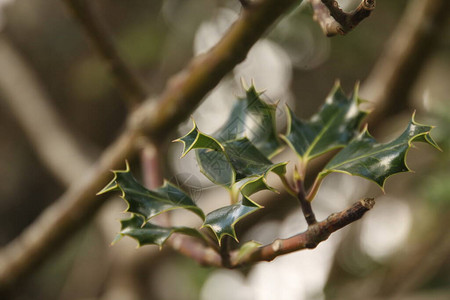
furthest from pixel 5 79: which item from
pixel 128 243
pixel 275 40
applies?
pixel 275 40

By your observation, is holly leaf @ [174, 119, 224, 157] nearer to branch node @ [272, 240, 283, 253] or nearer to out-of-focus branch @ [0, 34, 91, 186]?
branch node @ [272, 240, 283, 253]

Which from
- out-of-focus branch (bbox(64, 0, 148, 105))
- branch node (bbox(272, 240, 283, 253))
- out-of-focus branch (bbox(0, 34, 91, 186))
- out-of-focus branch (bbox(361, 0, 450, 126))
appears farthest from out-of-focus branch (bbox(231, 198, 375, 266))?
out-of-focus branch (bbox(0, 34, 91, 186))

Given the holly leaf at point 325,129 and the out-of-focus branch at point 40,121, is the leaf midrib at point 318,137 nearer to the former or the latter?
the holly leaf at point 325,129

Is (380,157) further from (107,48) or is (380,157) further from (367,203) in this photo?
(107,48)

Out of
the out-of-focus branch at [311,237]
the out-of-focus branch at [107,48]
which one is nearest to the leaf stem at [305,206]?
the out-of-focus branch at [311,237]

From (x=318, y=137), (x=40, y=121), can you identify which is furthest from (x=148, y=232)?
(x=40, y=121)

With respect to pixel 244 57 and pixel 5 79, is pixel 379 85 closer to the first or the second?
pixel 244 57
